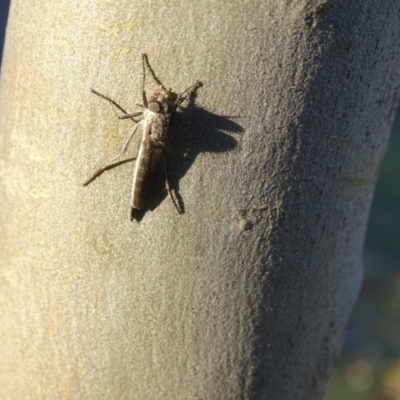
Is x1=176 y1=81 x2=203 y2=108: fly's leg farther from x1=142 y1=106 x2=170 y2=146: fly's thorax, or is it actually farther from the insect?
x1=142 y1=106 x2=170 y2=146: fly's thorax

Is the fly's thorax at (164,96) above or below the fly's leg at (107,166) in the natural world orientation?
above

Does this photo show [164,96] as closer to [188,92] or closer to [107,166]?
[188,92]

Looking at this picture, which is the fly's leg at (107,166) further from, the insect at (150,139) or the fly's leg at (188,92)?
the fly's leg at (188,92)

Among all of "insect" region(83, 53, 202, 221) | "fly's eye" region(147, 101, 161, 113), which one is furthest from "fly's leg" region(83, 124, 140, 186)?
"fly's eye" region(147, 101, 161, 113)

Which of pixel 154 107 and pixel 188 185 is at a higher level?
pixel 154 107

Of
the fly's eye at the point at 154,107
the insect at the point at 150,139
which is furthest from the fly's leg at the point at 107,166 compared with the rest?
the fly's eye at the point at 154,107

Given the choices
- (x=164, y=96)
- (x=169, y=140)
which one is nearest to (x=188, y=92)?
(x=164, y=96)
